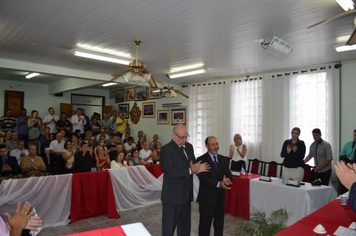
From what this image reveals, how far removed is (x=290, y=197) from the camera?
4.19 meters

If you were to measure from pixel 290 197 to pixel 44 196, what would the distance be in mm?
4013

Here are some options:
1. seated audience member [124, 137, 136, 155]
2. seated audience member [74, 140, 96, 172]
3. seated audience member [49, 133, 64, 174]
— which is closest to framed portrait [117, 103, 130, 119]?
seated audience member [124, 137, 136, 155]

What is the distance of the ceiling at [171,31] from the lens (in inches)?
130

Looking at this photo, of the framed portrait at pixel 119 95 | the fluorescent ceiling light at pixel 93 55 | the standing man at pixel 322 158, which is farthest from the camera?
the framed portrait at pixel 119 95

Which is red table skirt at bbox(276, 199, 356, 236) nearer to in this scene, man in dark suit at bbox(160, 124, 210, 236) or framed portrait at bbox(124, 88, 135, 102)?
man in dark suit at bbox(160, 124, 210, 236)

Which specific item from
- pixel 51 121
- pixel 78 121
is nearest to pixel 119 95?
pixel 78 121

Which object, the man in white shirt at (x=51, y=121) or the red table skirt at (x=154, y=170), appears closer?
the red table skirt at (x=154, y=170)

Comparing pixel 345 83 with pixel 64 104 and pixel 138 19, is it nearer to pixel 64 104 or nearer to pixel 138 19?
pixel 138 19

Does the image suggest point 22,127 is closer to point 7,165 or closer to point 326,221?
point 7,165

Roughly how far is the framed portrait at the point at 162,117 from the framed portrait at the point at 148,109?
13.2 inches

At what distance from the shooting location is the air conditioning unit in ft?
30.1

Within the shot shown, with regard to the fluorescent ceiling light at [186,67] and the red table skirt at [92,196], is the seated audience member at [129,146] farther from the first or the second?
the red table skirt at [92,196]

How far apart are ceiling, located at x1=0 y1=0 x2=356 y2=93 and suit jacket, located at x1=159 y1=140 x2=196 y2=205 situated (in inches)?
71.7

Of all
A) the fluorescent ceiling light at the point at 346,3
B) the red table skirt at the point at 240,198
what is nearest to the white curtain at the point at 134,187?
the red table skirt at the point at 240,198
